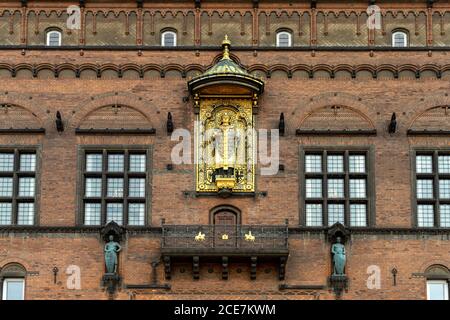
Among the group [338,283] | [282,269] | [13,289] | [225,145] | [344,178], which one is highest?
[225,145]

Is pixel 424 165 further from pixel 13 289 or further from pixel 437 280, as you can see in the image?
pixel 13 289

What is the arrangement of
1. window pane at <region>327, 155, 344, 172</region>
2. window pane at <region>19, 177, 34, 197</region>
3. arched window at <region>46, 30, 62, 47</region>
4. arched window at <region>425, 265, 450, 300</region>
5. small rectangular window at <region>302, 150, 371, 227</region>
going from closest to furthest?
arched window at <region>425, 265, 450, 300</region>
small rectangular window at <region>302, 150, 371, 227</region>
window pane at <region>19, 177, 34, 197</region>
window pane at <region>327, 155, 344, 172</region>
arched window at <region>46, 30, 62, 47</region>

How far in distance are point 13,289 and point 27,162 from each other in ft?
14.6

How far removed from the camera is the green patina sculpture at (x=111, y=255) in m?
52.9

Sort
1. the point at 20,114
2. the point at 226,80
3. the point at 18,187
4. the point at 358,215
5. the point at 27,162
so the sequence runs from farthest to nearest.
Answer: the point at 20,114 → the point at 27,162 → the point at 18,187 → the point at 358,215 → the point at 226,80

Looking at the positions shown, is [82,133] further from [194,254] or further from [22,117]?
[194,254]

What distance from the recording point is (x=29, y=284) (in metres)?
53.0

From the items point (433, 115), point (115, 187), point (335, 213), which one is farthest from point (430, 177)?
point (115, 187)

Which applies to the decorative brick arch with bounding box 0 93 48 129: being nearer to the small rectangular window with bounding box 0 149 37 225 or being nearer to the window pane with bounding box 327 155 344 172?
the small rectangular window with bounding box 0 149 37 225

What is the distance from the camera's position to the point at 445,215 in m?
54.1

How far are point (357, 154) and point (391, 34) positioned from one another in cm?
458

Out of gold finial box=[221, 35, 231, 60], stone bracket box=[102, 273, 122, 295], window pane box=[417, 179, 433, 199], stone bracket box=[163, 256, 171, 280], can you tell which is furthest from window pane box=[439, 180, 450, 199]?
stone bracket box=[102, 273, 122, 295]

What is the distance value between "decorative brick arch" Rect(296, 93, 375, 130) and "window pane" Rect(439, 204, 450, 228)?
3.66m

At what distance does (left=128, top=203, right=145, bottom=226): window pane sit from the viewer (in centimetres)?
5391
